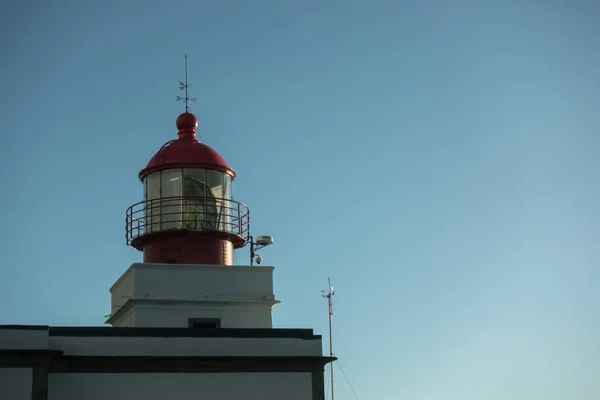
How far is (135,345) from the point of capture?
21125 millimetres

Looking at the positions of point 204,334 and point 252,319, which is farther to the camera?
point 252,319

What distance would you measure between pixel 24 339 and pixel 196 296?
186 inches

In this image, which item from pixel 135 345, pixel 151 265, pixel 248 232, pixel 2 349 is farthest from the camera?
pixel 248 232

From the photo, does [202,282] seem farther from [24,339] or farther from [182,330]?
[24,339]

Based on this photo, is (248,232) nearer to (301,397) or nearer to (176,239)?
(176,239)

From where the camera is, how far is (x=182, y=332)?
70.2 feet

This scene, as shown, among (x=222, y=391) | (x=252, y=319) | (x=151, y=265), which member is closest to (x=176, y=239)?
(x=151, y=265)

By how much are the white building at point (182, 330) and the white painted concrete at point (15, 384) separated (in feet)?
0.06

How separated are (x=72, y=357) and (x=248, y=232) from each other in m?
6.01

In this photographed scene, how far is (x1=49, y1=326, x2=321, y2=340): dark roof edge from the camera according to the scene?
68.1ft

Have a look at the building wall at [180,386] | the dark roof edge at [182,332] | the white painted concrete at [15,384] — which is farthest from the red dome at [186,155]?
the white painted concrete at [15,384]

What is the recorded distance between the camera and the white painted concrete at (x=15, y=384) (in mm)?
19453

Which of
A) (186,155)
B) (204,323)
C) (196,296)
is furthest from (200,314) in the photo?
(186,155)

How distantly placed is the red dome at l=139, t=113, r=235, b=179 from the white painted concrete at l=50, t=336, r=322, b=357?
486cm
